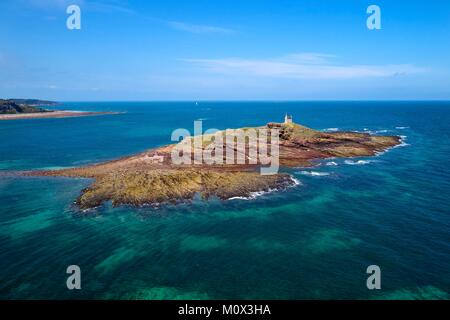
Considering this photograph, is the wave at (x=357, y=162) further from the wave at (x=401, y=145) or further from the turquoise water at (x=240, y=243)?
the turquoise water at (x=240, y=243)

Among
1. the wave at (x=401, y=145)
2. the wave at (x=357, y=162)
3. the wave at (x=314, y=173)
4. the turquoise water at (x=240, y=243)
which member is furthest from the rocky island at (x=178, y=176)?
the wave at (x=357, y=162)

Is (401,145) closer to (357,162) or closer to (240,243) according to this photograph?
(357,162)

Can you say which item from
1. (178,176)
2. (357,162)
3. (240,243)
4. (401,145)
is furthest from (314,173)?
(401,145)

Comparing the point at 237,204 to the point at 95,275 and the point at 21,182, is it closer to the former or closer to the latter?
the point at 95,275

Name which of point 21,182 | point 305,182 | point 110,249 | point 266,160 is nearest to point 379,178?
point 305,182

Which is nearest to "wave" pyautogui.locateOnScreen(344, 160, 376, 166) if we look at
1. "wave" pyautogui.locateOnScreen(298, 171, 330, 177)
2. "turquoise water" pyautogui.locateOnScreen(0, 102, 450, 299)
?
"wave" pyautogui.locateOnScreen(298, 171, 330, 177)

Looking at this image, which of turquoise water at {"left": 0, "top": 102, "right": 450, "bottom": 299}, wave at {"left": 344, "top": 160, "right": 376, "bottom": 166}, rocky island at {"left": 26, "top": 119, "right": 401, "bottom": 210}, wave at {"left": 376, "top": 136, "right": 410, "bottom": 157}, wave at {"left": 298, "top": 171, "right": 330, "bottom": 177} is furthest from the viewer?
wave at {"left": 376, "top": 136, "right": 410, "bottom": 157}

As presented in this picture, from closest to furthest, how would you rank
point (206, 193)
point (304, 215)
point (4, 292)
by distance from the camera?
point (4, 292)
point (304, 215)
point (206, 193)

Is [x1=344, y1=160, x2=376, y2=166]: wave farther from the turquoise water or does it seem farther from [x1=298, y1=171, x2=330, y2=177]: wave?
the turquoise water
